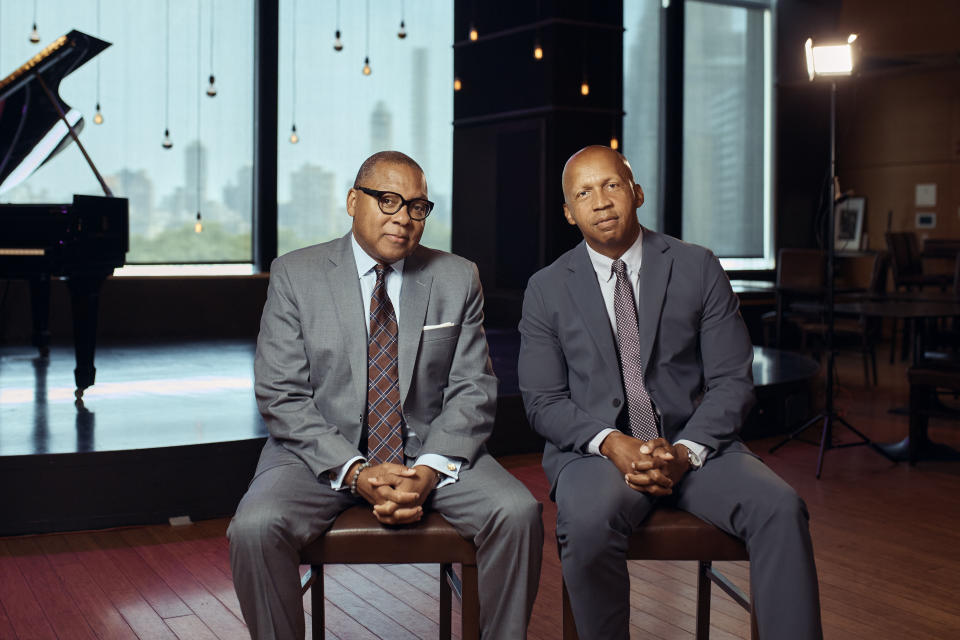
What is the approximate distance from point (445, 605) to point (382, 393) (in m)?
0.57

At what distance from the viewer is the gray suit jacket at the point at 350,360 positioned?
2.35 m

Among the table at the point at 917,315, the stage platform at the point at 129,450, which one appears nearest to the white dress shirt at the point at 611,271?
the stage platform at the point at 129,450

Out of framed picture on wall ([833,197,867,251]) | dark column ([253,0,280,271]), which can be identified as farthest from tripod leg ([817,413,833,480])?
framed picture on wall ([833,197,867,251])

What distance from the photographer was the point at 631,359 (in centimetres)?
250

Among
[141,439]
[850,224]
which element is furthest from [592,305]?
[850,224]

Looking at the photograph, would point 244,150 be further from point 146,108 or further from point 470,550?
point 470,550

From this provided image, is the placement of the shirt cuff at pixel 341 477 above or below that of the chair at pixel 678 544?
above

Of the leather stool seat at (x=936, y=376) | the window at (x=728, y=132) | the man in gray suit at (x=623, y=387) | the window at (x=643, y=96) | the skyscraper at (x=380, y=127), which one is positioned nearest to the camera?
the man in gray suit at (x=623, y=387)

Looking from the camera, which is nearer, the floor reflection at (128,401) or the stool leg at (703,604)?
the stool leg at (703,604)

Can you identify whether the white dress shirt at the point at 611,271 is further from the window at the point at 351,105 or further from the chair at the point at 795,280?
the window at the point at 351,105

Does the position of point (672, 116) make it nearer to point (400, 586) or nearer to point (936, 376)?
point (936, 376)

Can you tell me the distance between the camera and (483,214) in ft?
30.5

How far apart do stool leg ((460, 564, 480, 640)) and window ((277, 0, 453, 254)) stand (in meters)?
7.00

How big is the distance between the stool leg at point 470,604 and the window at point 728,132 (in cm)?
888
